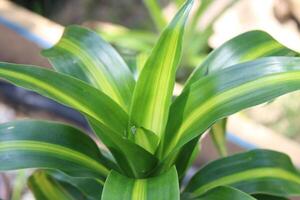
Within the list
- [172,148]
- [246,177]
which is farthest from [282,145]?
[172,148]

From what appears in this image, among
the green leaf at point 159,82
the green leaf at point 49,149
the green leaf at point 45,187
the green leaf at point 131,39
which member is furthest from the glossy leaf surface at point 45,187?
the green leaf at point 131,39

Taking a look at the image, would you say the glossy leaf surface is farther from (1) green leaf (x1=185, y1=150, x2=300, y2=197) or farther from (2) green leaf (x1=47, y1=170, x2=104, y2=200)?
(1) green leaf (x1=185, y1=150, x2=300, y2=197)

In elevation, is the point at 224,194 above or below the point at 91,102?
below

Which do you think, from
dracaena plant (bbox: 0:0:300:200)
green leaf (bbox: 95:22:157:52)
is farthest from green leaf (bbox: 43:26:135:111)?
green leaf (bbox: 95:22:157:52)

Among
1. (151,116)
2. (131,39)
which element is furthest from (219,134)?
(131,39)

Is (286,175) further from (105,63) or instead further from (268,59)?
(105,63)

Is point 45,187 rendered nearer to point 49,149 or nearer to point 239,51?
point 49,149
